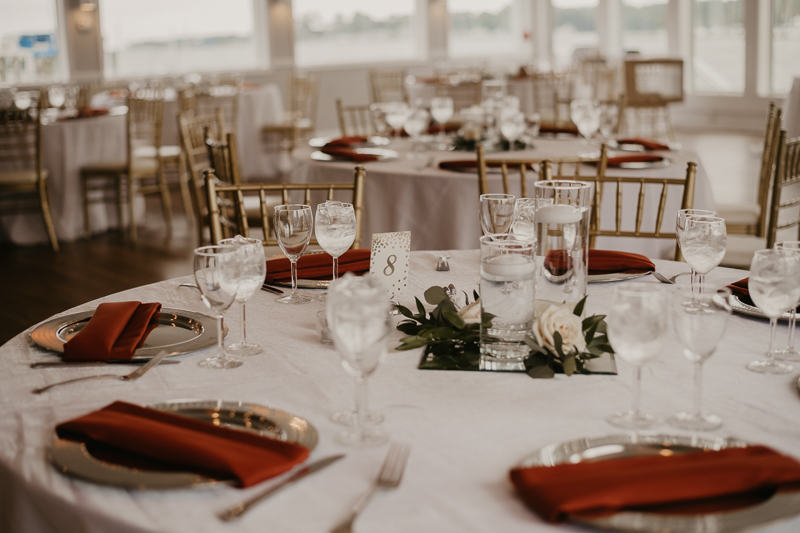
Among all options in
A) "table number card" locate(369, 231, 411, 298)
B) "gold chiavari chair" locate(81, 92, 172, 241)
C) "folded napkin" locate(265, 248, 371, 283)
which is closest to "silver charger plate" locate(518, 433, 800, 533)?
"table number card" locate(369, 231, 411, 298)

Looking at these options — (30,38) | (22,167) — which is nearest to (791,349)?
(22,167)

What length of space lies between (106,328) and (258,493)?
601mm

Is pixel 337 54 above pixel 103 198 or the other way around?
above

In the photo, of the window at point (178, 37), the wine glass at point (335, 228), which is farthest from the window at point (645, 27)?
the wine glass at point (335, 228)

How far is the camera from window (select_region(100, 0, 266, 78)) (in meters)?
10.2

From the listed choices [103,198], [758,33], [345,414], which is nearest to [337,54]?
[758,33]

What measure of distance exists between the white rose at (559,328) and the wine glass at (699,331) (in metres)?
0.16

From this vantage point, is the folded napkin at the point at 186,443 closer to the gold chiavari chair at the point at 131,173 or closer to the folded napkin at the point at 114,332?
the folded napkin at the point at 114,332

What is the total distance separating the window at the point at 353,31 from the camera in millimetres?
11688

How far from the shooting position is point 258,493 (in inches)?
33.8

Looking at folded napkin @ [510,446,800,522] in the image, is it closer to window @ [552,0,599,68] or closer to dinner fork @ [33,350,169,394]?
dinner fork @ [33,350,169,394]

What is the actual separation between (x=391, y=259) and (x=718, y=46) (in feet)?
36.8

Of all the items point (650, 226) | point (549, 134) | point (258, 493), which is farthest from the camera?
point (549, 134)

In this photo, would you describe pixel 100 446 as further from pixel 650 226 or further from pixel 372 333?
pixel 650 226
